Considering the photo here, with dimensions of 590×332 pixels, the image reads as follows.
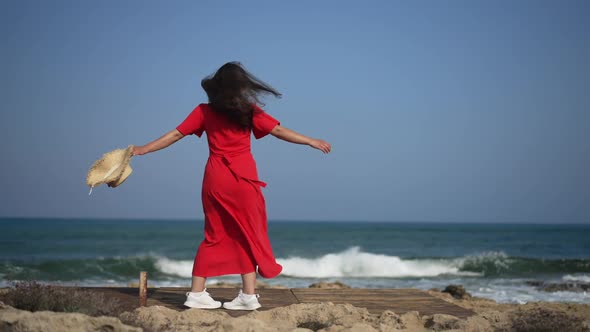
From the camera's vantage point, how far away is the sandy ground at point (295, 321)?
12.7ft

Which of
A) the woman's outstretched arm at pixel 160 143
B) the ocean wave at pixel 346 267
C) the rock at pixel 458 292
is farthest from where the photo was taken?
the ocean wave at pixel 346 267

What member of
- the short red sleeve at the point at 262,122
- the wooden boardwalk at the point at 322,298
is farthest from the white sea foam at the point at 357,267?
the short red sleeve at the point at 262,122

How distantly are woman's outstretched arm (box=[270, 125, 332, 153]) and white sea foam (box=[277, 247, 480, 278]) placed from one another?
16.7 metres

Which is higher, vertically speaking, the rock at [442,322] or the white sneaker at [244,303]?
the white sneaker at [244,303]

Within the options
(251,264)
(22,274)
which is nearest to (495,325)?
(251,264)

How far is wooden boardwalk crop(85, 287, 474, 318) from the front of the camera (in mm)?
5575

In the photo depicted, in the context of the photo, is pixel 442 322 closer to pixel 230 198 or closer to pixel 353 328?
pixel 353 328

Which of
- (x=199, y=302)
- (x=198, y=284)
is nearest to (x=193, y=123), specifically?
(x=198, y=284)

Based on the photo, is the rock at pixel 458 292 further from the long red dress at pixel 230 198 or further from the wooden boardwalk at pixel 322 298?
the long red dress at pixel 230 198

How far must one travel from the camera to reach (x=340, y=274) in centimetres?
2211

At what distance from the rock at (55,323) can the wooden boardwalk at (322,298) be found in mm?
1335

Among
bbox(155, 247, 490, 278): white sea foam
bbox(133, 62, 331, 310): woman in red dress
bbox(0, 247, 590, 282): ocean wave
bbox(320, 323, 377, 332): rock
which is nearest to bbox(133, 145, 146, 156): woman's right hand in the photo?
bbox(133, 62, 331, 310): woman in red dress

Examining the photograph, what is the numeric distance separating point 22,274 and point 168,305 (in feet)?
47.0

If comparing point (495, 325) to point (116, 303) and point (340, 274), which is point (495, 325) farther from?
point (340, 274)
